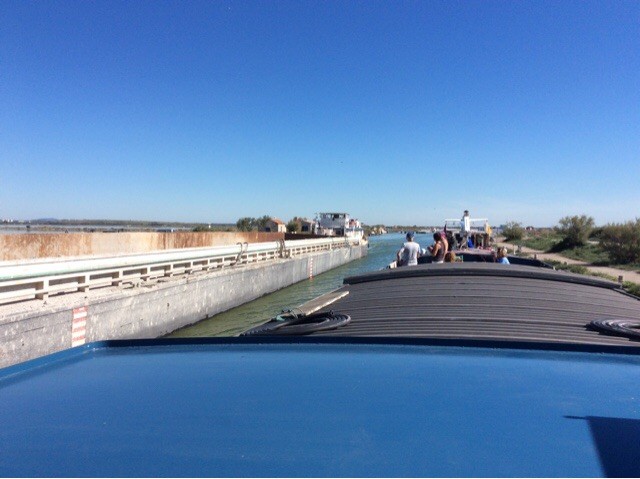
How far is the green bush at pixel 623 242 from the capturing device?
29.4 metres

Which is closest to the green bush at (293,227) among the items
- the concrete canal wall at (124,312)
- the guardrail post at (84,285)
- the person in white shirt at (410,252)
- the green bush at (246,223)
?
the green bush at (246,223)

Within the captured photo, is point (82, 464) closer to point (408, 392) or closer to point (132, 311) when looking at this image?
point (408, 392)

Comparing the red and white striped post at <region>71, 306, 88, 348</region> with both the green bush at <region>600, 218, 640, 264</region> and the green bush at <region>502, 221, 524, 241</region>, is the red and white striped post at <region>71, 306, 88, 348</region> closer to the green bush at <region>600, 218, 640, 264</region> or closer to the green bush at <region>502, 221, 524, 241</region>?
the green bush at <region>600, 218, 640, 264</region>

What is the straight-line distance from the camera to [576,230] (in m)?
42.1

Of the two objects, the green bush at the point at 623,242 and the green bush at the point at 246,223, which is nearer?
the green bush at the point at 623,242

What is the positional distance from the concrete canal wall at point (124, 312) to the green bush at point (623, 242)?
2479cm

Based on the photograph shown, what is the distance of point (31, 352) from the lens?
714 cm

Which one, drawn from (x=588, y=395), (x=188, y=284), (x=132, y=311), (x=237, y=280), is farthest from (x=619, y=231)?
(x=588, y=395)

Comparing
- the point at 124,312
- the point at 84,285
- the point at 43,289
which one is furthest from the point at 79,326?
the point at 84,285

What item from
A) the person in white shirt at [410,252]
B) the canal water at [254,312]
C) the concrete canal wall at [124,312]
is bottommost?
the canal water at [254,312]

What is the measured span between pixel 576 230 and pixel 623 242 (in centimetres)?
1259

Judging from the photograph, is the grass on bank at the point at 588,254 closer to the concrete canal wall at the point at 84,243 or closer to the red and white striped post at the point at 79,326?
the concrete canal wall at the point at 84,243

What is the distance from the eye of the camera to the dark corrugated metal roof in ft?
14.7

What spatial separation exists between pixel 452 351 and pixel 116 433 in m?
2.15
